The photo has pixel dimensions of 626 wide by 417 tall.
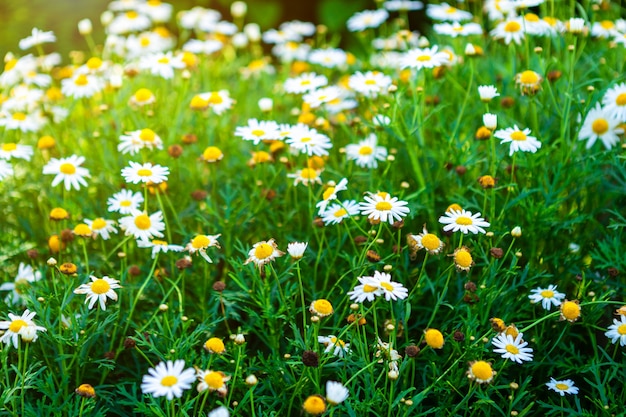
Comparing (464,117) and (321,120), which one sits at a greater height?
(321,120)

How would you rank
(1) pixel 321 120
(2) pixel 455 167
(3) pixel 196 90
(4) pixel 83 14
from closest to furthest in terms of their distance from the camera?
(2) pixel 455 167, (1) pixel 321 120, (3) pixel 196 90, (4) pixel 83 14

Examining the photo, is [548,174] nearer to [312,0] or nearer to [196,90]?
[196,90]

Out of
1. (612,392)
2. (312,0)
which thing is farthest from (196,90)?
(312,0)

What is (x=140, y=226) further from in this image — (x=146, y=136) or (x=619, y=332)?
(x=619, y=332)


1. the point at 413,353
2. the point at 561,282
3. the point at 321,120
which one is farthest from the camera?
the point at 321,120

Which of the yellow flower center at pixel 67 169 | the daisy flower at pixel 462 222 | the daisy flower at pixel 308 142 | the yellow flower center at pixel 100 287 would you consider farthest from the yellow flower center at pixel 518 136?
the yellow flower center at pixel 67 169

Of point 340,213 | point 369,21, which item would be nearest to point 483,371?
point 340,213
